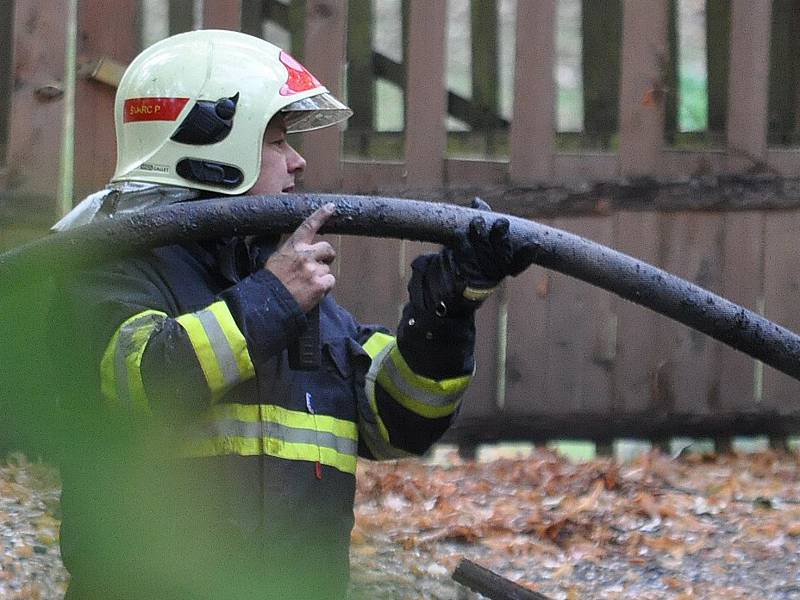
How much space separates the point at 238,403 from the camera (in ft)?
7.13

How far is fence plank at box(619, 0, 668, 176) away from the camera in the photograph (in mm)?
5055

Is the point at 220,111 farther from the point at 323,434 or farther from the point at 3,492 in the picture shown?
the point at 3,492

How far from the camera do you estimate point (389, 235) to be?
1898 mm

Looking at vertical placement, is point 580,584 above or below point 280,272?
below

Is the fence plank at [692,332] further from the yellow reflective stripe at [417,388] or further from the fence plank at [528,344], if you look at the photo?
the yellow reflective stripe at [417,388]

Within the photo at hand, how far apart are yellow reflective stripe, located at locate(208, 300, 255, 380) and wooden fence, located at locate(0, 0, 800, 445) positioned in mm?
3034

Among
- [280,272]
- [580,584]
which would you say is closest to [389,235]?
[280,272]

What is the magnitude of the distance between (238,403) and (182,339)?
0.23 m

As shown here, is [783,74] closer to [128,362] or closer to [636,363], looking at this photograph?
[636,363]

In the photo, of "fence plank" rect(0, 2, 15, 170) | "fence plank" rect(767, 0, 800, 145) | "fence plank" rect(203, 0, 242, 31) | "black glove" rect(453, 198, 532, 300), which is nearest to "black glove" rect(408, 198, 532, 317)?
"black glove" rect(453, 198, 532, 300)

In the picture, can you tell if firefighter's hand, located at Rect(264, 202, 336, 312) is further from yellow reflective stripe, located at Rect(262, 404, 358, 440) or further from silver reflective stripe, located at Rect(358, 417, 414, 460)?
silver reflective stripe, located at Rect(358, 417, 414, 460)

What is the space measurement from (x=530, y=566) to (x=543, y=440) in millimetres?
1191

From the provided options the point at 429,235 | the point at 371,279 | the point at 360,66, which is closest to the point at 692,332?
the point at 371,279

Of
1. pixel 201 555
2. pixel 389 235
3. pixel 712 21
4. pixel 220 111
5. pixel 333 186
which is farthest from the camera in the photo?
pixel 712 21
